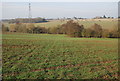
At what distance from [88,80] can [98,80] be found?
61cm

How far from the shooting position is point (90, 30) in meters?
55.9

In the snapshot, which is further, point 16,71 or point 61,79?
point 16,71

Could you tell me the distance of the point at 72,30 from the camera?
58.2 metres

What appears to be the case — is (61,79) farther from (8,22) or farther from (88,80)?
(8,22)

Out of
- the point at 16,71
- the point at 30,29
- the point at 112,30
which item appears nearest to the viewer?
the point at 16,71

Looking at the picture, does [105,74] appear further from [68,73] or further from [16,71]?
[16,71]

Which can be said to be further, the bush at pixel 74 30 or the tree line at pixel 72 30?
the bush at pixel 74 30

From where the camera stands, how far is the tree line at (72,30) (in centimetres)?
5480

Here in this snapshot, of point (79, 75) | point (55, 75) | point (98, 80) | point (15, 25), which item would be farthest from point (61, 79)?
point (15, 25)

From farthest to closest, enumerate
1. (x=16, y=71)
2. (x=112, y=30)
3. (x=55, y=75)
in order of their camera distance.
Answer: (x=112, y=30) → (x=16, y=71) → (x=55, y=75)

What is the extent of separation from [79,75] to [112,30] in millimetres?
49810

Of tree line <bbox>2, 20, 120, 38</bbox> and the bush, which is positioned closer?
tree line <bbox>2, 20, 120, 38</bbox>

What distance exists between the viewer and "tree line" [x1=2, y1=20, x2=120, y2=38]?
180 feet

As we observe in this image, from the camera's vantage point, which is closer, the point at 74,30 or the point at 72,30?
the point at 74,30
